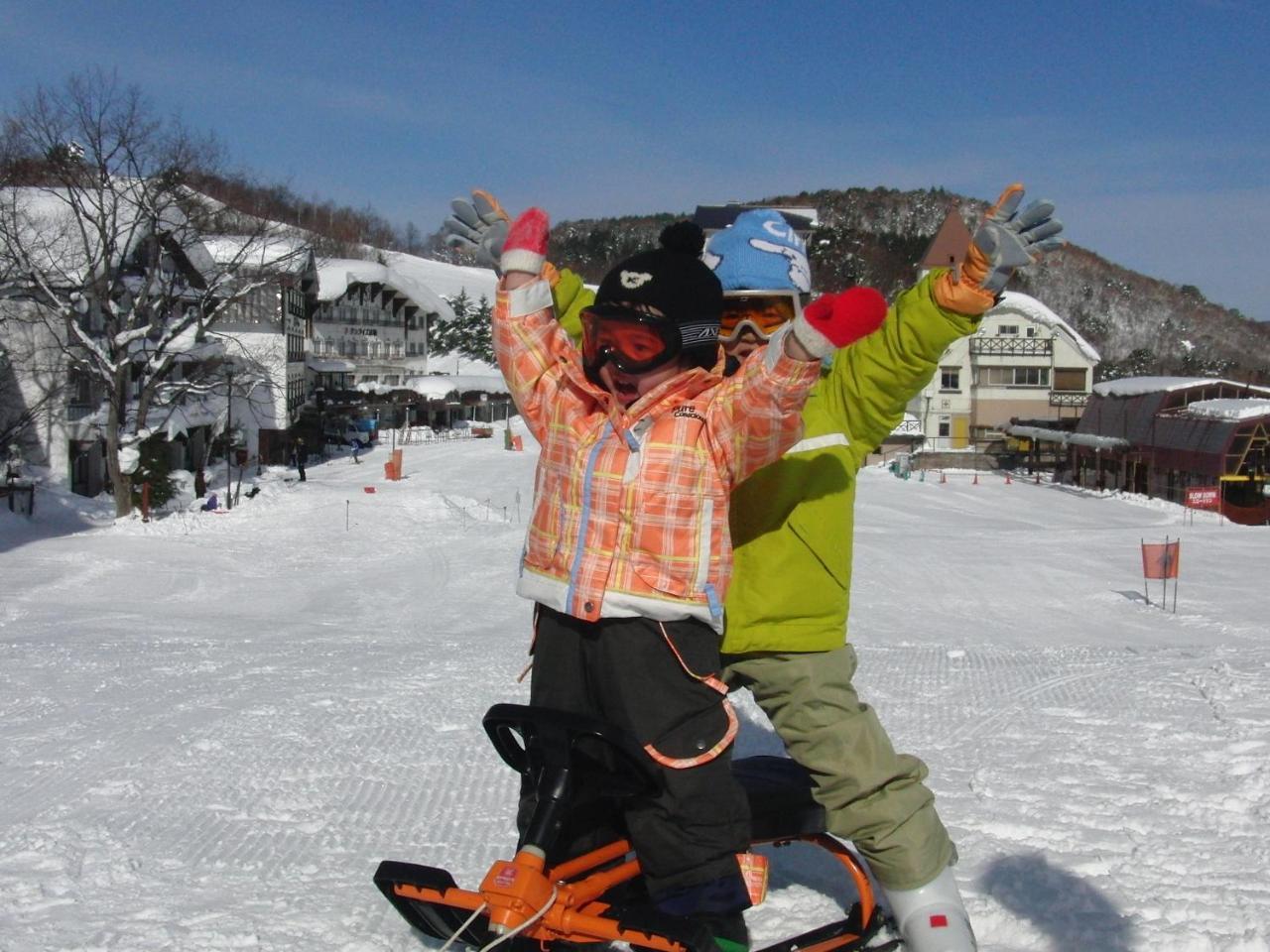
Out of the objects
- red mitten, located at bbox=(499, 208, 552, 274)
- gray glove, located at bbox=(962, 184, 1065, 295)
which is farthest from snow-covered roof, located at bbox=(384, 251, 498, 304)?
gray glove, located at bbox=(962, 184, 1065, 295)

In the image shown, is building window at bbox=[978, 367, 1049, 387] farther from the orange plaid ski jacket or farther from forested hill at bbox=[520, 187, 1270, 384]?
the orange plaid ski jacket

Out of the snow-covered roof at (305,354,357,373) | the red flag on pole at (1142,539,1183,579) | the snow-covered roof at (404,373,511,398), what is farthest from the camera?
the snow-covered roof at (404,373,511,398)

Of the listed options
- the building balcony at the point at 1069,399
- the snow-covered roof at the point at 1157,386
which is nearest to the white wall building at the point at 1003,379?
the building balcony at the point at 1069,399

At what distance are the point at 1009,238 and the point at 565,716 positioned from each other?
1.41 metres

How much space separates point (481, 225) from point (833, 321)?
1148 mm

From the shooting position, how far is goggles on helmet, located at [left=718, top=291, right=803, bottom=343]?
3.08 meters

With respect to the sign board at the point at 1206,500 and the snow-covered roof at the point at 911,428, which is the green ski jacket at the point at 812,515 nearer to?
the sign board at the point at 1206,500

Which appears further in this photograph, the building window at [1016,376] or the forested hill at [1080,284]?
the forested hill at [1080,284]

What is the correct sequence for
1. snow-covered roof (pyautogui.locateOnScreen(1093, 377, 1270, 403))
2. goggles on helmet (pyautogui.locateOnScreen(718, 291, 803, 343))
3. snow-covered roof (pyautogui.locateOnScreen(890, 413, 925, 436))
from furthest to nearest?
snow-covered roof (pyautogui.locateOnScreen(890, 413, 925, 436)) < snow-covered roof (pyautogui.locateOnScreen(1093, 377, 1270, 403)) < goggles on helmet (pyautogui.locateOnScreen(718, 291, 803, 343))

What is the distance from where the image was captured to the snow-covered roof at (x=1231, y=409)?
38406 mm

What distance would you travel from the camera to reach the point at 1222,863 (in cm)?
357

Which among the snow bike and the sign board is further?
the sign board

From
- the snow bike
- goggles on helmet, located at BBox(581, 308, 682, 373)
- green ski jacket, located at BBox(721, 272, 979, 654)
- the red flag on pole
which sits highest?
goggles on helmet, located at BBox(581, 308, 682, 373)

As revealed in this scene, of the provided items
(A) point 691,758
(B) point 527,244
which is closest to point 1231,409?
(B) point 527,244
